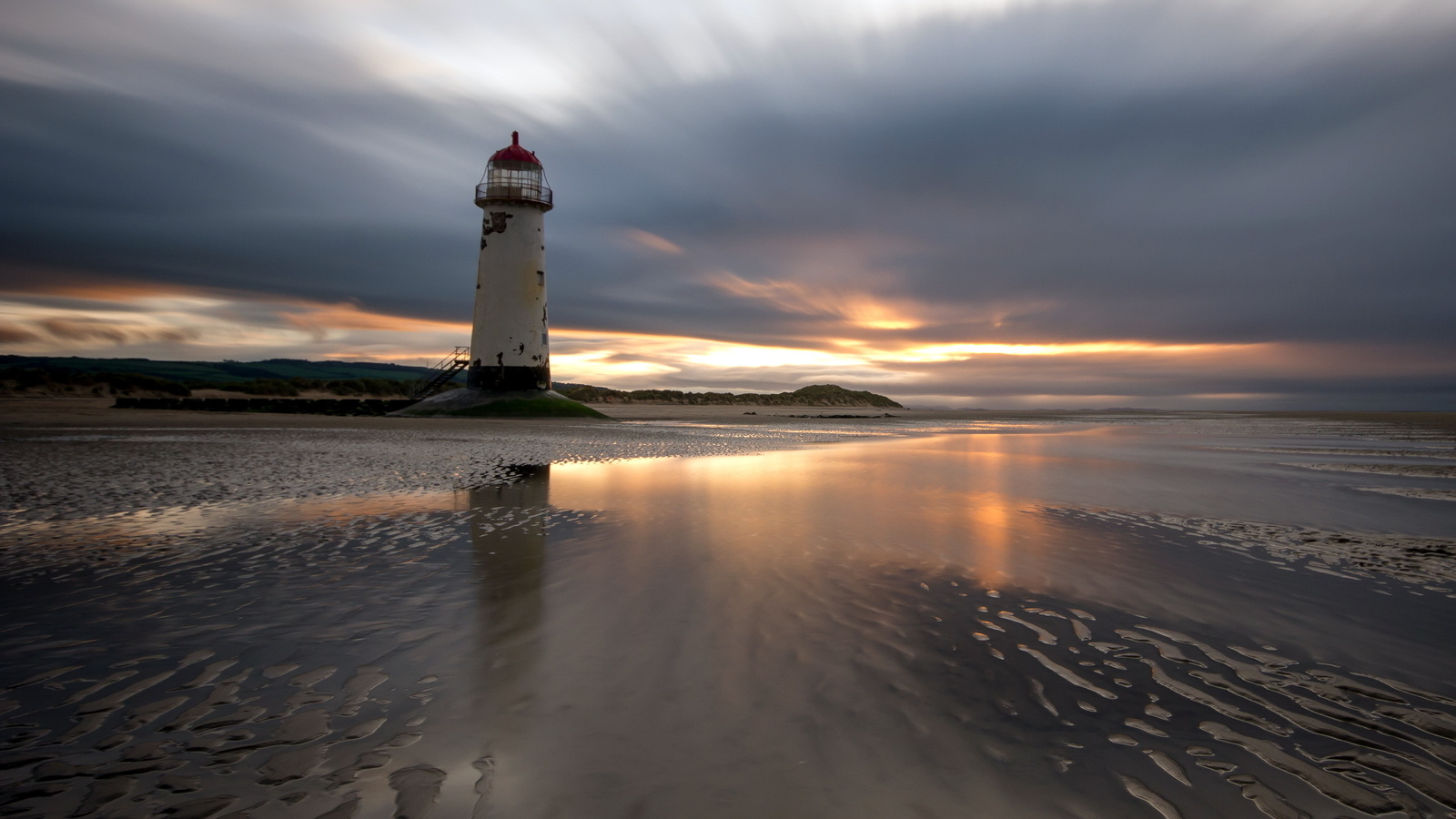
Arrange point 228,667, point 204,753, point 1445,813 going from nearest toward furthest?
point 1445,813, point 204,753, point 228,667

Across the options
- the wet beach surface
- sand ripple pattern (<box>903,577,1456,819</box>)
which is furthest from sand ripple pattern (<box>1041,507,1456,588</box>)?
sand ripple pattern (<box>903,577,1456,819</box>)

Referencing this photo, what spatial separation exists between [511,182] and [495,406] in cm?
1002

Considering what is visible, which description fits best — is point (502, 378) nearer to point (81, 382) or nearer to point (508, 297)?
point (508, 297)

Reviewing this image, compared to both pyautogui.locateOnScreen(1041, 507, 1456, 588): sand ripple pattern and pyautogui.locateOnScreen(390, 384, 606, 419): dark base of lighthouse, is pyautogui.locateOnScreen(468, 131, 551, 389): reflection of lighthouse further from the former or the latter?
pyautogui.locateOnScreen(1041, 507, 1456, 588): sand ripple pattern

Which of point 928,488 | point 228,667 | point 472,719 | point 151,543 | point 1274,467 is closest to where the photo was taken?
point 472,719

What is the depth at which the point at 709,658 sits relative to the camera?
411cm

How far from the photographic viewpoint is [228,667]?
3.75m

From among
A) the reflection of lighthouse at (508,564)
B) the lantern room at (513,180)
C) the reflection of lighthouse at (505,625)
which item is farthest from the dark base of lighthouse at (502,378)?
the reflection of lighthouse at (505,625)

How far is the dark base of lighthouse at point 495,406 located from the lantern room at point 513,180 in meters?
7.58

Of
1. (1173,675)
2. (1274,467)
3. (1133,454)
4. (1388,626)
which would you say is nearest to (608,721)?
(1173,675)

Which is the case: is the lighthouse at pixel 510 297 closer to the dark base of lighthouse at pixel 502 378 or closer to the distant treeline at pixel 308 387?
the dark base of lighthouse at pixel 502 378

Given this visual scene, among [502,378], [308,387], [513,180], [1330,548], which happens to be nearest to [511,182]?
[513,180]

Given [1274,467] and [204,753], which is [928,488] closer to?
[1274,467]

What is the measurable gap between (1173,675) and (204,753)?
4.94 meters
